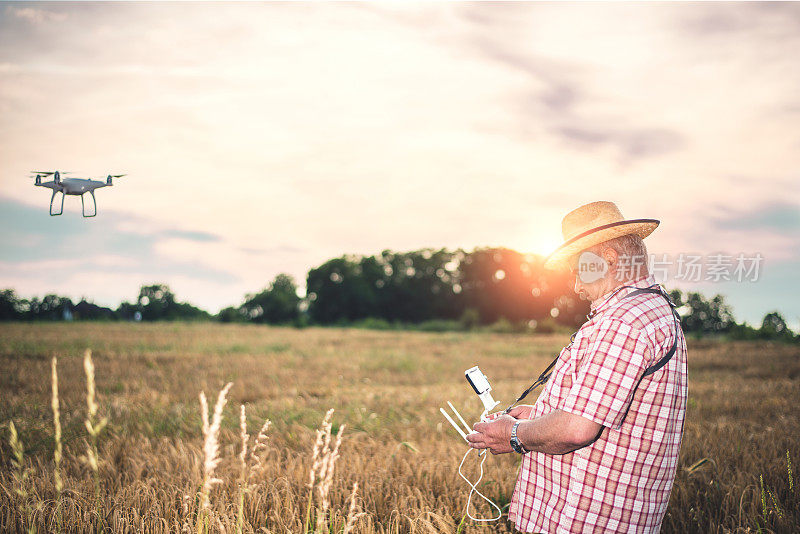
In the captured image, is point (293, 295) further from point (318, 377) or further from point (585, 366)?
point (585, 366)

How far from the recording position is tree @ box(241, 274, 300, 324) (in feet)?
271

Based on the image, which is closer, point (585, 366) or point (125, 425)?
point (585, 366)

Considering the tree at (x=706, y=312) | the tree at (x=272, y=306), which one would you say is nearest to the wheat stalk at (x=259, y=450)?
the tree at (x=706, y=312)

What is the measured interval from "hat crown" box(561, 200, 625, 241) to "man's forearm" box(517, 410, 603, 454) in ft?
3.35

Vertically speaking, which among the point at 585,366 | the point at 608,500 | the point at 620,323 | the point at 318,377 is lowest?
the point at 318,377

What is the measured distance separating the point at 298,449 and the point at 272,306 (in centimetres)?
7999

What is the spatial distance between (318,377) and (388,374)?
2014mm

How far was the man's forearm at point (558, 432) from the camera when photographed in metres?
2.52

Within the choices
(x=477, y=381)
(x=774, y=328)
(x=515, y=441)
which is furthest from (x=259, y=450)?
(x=774, y=328)

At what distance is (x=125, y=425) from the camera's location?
7418 mm

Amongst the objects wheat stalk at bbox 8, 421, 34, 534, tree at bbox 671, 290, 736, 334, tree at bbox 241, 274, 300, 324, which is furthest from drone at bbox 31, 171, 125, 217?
tree at bbox 241, 274, 300, 324

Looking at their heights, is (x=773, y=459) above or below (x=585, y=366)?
below

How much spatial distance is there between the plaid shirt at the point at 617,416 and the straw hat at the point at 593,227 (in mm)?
298

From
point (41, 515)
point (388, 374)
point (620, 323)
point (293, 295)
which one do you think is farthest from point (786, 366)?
point (293, 295)
